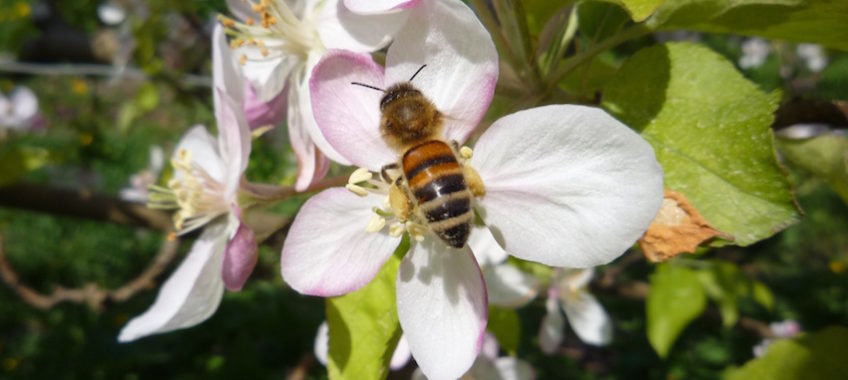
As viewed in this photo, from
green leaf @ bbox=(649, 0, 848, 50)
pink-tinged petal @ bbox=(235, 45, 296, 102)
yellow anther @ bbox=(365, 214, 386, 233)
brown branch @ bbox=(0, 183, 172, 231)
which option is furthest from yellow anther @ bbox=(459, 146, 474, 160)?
brown branch @ bbox=(0, 183, 172, 231)

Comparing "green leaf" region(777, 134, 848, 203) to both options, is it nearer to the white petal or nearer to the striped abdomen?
the striped abdomen

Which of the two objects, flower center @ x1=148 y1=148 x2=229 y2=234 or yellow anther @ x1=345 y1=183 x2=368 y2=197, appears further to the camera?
flower center @ x1=148 y1=148 x2=229 y2=234

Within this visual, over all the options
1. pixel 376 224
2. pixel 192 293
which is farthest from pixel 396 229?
pixel 192 293

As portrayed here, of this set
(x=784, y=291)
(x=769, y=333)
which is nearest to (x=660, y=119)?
(x=769, y=333)

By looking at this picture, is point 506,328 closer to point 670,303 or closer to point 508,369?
point 508,369

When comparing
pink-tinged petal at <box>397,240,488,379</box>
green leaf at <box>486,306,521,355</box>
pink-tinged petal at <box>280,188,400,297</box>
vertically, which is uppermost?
pink-tinged petal at <box>280,188,400,297</box>

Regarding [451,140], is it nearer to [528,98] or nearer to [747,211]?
[528,98]
